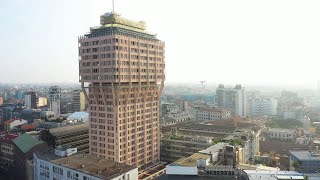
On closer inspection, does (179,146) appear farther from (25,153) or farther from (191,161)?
(25,153)

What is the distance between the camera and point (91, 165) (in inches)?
2474

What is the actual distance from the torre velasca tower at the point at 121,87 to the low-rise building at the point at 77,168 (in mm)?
12891

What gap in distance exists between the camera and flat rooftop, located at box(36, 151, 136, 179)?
58094mm

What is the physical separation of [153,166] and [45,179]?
29500mm

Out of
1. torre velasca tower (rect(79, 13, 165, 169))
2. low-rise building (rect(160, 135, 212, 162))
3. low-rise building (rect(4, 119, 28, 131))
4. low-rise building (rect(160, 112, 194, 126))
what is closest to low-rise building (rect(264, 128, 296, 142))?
low-rise building (rect(160, 112, 194, 126))

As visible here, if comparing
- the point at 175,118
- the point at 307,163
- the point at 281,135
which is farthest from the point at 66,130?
the point at 281,135

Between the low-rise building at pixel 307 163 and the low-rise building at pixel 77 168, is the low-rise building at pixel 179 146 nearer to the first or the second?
the low-rise building at pixel 307 163

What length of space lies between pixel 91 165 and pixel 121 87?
23.0 m

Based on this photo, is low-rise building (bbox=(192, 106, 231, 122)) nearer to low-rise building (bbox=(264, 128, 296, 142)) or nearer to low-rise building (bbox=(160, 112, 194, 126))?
low-rise building (bbox=(160, 112, 194, 126))

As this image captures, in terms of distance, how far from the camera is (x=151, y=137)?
92188 mm

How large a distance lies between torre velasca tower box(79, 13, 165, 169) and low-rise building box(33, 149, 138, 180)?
508 inches

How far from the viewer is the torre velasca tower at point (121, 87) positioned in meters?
79.7

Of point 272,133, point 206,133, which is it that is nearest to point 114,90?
point 206,133

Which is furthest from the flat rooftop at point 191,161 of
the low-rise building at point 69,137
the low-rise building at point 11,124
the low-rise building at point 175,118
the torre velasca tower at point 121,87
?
the low-rise building at point 11,124
